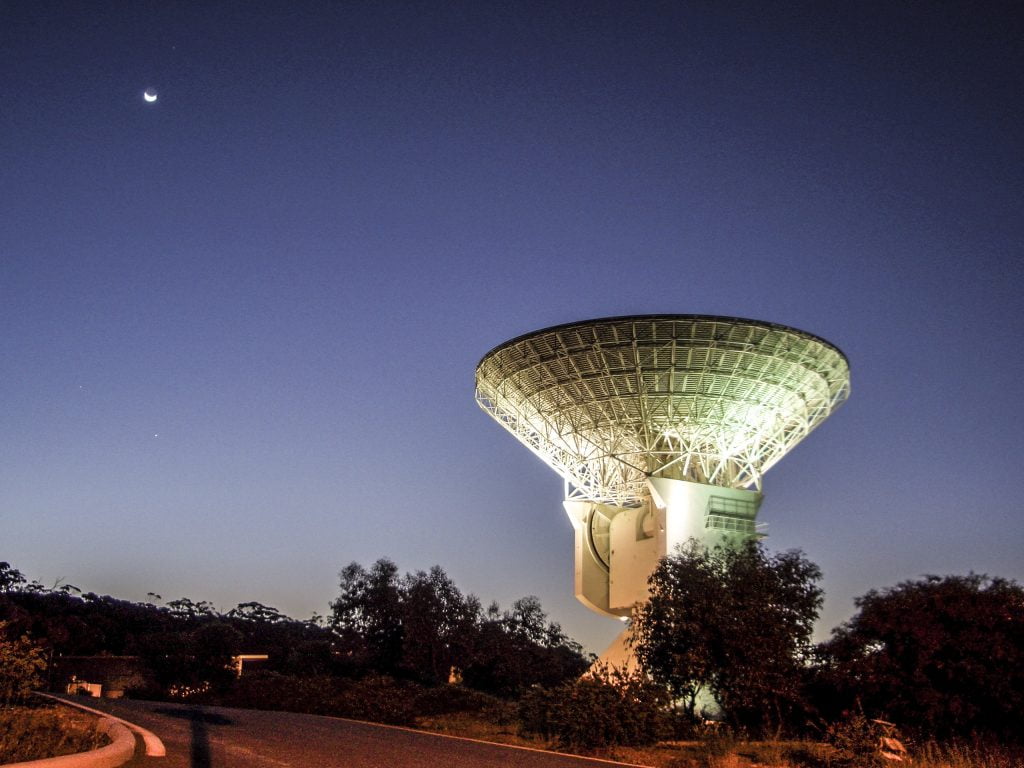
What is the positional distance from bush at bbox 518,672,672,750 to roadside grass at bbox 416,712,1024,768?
1.01ft

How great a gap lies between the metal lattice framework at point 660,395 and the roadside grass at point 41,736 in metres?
24.4

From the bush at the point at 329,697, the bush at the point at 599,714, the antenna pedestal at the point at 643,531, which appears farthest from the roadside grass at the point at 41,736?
the antenna pedestal at the point at 643,531

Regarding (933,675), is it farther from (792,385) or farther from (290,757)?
(792,385)

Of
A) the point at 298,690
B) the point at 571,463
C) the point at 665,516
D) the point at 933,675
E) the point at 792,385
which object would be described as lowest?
the point at 298,690

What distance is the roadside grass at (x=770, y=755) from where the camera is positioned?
1421 centimetres

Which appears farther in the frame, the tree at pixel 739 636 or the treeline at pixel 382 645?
the treeline at pixel 382 645

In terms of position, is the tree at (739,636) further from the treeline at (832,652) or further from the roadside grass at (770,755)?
the roadside grass at (770,755)

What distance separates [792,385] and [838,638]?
617 inches

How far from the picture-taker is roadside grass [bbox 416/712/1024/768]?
559 inches

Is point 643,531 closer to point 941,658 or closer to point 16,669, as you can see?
point 941,658

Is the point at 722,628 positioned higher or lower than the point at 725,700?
higher

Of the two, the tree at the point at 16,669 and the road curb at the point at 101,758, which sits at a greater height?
the tree at the point at 16,669

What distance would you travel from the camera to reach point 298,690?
32.9 meters

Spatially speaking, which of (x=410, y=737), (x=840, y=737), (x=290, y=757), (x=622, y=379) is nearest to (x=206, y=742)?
(x=290, y=757)
